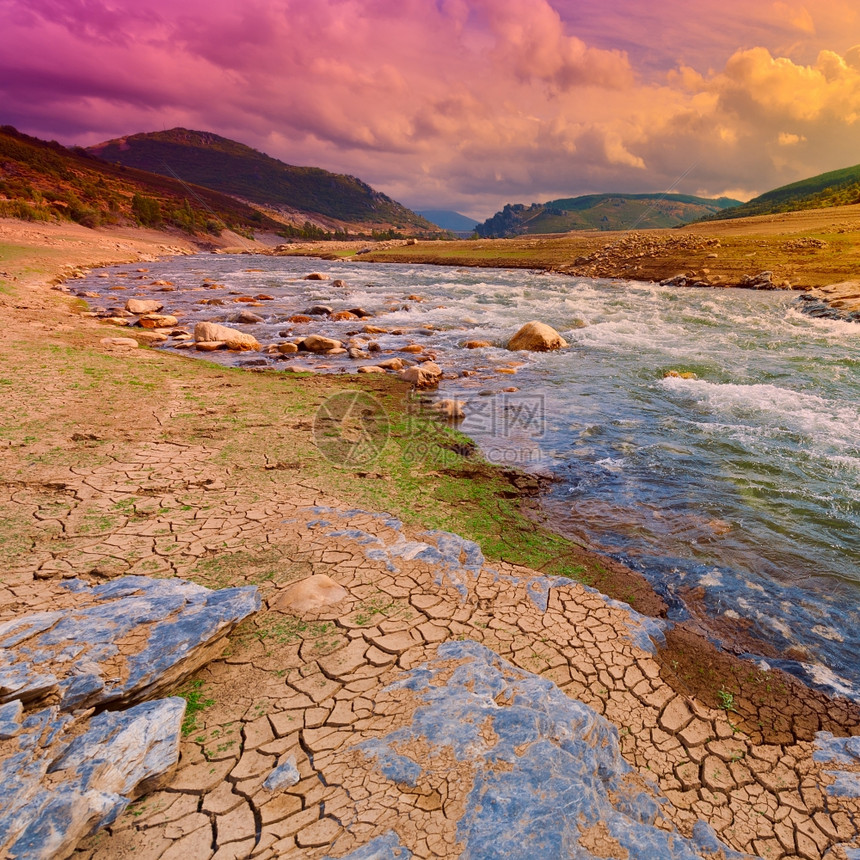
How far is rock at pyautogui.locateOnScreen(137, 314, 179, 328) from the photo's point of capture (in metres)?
18.0

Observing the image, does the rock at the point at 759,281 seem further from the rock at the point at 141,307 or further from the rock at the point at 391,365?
Answer: the rock at the point at 141,307

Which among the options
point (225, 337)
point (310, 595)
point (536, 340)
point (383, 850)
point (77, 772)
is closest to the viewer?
point (383, 850)

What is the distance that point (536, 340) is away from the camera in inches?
680

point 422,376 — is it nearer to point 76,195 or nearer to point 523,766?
point 523,766

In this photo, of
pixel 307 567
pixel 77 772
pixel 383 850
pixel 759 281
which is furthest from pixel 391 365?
pixel 759 281

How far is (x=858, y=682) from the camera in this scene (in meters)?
4.27

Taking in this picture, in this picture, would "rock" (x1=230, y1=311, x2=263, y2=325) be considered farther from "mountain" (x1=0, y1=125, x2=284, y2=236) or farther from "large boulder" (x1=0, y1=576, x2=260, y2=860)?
"mountain" (x1=0, y1=125, x2=284, y2=236)

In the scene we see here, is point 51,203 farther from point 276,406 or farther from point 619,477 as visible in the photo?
point 619,477

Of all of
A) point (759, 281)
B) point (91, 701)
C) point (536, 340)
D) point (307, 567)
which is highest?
point (759, 281)

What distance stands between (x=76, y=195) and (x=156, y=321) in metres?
75.5

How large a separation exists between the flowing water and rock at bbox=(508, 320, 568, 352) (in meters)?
0.73

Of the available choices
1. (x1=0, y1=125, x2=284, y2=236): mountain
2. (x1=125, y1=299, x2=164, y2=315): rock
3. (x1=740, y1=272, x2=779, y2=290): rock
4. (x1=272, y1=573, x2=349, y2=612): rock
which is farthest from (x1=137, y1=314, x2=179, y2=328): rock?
(x1=0, y1=125, x2=284, y2=236): mountain

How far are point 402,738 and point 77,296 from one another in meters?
27.1

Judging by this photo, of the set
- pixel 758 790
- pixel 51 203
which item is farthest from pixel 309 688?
Answer: pixel 51 203
